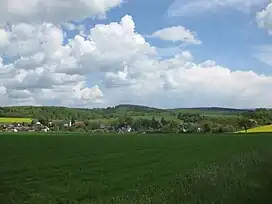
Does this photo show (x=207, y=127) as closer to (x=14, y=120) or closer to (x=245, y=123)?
(x=245, y=123)

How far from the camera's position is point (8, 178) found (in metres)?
25.9

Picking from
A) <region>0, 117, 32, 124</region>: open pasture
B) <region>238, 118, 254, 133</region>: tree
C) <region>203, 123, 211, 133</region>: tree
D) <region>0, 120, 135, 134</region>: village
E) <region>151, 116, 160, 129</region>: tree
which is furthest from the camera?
<region>151, 116, 160, 129</region>: tree

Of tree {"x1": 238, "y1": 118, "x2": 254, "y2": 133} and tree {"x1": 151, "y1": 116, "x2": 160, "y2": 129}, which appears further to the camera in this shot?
tree {"x1": 151, "y1": 116, "x2": 160, "y2": 129}

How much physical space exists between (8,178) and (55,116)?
164 meters

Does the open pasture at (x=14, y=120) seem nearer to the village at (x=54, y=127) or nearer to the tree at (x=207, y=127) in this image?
the village at (x=54, y=127)

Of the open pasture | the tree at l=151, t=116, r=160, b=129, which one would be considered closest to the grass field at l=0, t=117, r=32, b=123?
the open pasture

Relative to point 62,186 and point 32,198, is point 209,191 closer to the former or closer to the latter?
point 32,198

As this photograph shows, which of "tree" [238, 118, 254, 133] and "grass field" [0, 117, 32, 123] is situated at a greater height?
"grass field" [0, 117, 32, 123]

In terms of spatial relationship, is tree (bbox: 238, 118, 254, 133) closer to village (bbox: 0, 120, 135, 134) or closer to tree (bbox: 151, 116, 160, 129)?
tree (bbox: 151, 116, 160, 129)

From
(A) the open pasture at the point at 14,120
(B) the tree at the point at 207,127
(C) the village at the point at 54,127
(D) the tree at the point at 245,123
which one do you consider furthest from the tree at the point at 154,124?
(A) the open pasture at the point at 14,120

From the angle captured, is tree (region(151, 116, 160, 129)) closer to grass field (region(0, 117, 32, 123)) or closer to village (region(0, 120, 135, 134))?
village (region(0, 120, 135, 134))

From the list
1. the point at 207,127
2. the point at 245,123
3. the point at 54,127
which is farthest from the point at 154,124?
the point at 54,127

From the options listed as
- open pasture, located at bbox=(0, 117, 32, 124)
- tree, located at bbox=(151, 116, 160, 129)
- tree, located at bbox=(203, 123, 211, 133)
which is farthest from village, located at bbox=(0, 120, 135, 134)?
tree, located at bbox=(203, 123, 211, 133)

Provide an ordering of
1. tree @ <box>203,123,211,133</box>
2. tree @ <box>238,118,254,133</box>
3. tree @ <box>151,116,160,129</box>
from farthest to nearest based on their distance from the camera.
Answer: tree @ <box>151,116,160,129</box>, tree @ <box>238,118,254,133</box>, tree @ <box>203,123,211,133</box>
